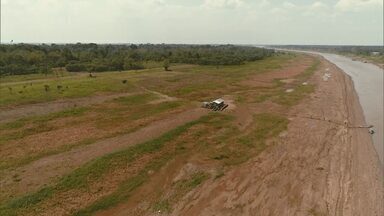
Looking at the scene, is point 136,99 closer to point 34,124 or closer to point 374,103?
point 34,124

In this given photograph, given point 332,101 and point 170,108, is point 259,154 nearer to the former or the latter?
point 170,108

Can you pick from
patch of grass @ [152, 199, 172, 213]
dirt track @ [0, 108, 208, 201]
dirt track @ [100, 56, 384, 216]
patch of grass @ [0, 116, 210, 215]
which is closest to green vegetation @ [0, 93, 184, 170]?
dirt track @ [0, 108, 208, 201]

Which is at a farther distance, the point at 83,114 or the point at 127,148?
the point at 83,114

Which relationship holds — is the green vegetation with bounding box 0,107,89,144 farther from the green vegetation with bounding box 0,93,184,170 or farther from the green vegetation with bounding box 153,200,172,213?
the green vegetation with bounding box 153,200,172,213

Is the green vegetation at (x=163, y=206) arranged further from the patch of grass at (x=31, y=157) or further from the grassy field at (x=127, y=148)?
the patch of grass at (x=31, y=157)

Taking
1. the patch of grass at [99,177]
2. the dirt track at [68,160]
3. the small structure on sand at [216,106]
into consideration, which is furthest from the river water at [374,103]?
the dirt track at [68,160]

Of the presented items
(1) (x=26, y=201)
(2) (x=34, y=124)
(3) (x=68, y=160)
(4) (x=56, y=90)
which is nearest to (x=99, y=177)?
(3) (x=68, y=160)

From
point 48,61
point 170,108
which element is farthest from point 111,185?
point 48,61
